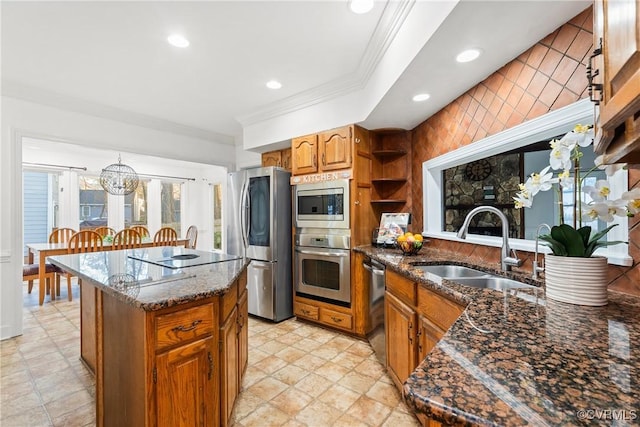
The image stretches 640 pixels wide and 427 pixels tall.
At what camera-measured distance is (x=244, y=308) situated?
2.05 meters

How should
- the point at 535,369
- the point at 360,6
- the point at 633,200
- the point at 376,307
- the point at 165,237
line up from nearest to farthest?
the point at 535,369 < the point at 633,200 < the point at 360,6 < the point at 376,307 < the point at 165,237

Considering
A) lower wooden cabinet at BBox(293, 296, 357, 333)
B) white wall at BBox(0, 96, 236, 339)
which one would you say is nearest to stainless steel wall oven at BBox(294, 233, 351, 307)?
lower wooden cabinet at BBox(293, 296, 357, 333)

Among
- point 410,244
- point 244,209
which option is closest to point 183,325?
point 410,244

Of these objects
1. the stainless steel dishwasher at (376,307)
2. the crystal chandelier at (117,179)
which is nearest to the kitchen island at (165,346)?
the stainless steel dishwasher at (376,307)

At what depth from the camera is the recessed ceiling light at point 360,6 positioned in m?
1.76

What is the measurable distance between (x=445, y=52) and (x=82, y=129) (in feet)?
13.1

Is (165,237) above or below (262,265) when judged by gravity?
above

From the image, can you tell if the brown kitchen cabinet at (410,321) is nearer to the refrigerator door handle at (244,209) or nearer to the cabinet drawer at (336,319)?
the cabinet drawer at (336,319)

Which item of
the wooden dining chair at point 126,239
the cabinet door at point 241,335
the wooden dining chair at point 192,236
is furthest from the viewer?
the wooden dining chair at point 192,236

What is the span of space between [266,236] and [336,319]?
1.22m

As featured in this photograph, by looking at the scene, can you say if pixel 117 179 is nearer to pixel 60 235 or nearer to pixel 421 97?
pixel 60 235

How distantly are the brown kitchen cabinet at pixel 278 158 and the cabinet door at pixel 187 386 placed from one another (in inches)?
110

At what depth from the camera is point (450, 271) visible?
6.59 feet

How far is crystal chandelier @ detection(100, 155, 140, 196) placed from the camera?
4.79m
